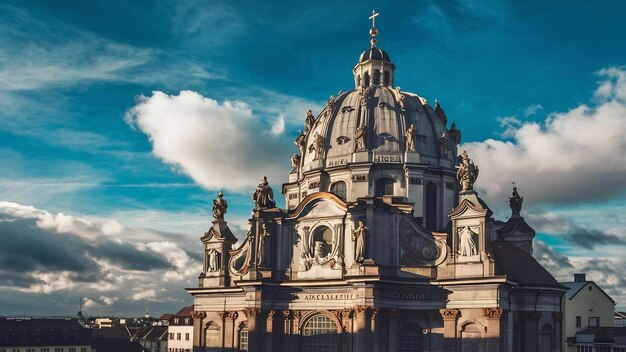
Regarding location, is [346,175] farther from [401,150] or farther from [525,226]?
[525,226]

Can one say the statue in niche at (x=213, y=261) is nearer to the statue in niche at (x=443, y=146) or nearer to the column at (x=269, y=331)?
the column at (x=269, y=331)

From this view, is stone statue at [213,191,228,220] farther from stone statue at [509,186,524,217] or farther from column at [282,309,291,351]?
stone statue at [509,186,524,217]

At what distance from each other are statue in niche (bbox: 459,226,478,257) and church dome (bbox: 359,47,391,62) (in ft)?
92.5

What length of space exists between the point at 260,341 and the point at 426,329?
14472 millimetres

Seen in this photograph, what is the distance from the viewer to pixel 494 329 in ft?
199

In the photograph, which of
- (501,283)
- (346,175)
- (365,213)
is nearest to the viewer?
(501,283)

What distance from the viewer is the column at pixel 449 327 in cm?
6253

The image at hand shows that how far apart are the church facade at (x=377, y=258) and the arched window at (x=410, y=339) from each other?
82 mm

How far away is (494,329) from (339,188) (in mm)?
21361

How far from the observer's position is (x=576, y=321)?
8288 centimetres

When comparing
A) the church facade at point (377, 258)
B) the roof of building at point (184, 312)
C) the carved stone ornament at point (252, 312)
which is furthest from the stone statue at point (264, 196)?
the roof of building at point (184, 312)

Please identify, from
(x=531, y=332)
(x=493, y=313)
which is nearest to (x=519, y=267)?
(x=531, y=332)

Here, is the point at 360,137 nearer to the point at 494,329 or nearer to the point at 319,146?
the point at 319,146

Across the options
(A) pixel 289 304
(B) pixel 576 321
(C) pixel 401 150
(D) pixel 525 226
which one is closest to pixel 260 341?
(A) pixel 289 304
